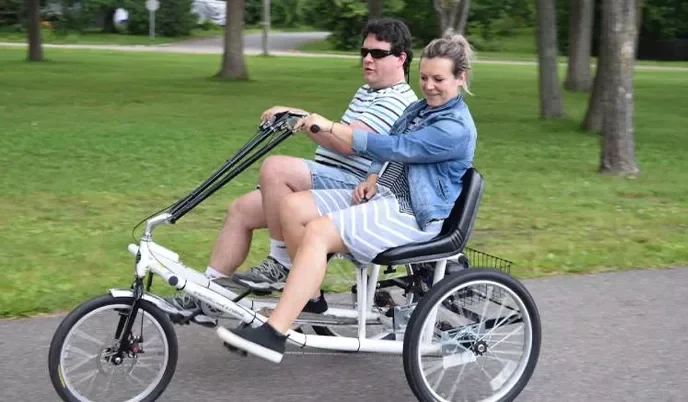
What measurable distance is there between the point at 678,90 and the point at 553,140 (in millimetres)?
13055

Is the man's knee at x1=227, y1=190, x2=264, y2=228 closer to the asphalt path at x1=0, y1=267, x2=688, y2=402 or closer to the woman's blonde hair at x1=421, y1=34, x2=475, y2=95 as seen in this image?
the asphalt path at x1=0, y1=267, x2=688, y2=402

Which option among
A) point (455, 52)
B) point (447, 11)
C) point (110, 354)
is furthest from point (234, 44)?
point (110, 354)

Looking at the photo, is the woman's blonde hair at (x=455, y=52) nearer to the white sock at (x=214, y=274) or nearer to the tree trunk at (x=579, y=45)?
the white sock at (x=214, y=274)

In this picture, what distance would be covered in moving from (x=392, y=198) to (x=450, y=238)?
325 millimetres

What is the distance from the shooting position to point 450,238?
4.33 metres

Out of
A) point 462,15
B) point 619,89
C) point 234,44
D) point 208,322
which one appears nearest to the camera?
point 208,322

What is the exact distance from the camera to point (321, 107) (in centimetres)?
1941

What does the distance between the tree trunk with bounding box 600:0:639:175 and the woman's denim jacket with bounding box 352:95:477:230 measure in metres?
7.14

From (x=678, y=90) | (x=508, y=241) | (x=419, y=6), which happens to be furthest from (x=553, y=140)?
(x=419, y=6)

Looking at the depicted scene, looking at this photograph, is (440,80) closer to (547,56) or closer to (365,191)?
(365,191)

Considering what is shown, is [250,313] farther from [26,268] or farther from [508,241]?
[508,241]

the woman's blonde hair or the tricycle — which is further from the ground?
the woman's blonde hair

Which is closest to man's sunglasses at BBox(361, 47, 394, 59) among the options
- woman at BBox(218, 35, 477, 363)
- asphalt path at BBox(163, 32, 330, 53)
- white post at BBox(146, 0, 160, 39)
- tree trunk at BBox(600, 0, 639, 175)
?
woman at BBox(218, 35, 477, 363)

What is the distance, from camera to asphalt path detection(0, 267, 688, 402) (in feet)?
14.9
